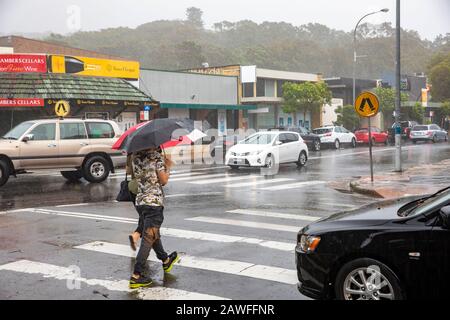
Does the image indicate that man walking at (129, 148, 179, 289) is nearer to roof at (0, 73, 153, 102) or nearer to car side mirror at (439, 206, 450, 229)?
car side mirror at (439, 206, 450, 229)

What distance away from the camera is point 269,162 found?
67.3 feet

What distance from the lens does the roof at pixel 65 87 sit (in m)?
27.2

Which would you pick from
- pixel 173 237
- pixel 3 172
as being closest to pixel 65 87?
pixel 3 172

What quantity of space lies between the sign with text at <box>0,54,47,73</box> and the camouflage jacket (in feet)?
79.6

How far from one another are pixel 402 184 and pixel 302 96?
3093 centimetres

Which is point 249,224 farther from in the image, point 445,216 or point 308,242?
point 445,216

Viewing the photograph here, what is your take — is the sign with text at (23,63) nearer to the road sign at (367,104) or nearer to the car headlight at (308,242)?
the road sign at (367,104)

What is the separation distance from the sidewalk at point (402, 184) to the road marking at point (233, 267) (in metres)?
7.31

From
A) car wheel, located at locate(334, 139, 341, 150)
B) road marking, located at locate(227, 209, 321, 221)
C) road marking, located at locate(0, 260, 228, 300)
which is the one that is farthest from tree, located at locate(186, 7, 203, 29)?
road marking, located at locate(0, 260, 228, 300)

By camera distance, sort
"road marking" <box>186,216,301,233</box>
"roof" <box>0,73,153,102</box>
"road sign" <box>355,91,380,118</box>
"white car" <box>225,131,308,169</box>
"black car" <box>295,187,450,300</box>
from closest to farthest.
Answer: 1. "black car" <box>295,187,450,300</box>
2. "road marking" <box>186,216,301,233</box>
3. "road sign" <box>355,91,380,118</box>
4. "white car" <box>225,131,308,169</box>
5. "roof" <box>0,73,153,102</box>

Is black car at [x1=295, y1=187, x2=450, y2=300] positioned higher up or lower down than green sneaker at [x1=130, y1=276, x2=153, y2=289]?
higher up

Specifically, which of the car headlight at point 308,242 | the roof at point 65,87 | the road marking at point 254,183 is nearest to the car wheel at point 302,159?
the road marking at point 254,183

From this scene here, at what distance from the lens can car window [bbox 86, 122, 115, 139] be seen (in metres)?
16.7
